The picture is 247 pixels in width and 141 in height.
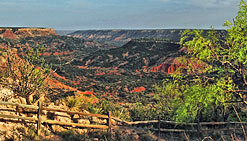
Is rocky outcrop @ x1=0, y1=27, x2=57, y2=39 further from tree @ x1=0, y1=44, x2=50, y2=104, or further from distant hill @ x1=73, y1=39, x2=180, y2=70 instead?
tree @ x1=0, y1=44, x2=50, y2=104

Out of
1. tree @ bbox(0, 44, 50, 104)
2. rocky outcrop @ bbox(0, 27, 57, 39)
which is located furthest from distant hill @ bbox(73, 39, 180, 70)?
tree @ bbox(0, 44, 50, 104)

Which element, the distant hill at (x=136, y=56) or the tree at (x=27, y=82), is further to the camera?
the distant hill at (x=136, y=56)

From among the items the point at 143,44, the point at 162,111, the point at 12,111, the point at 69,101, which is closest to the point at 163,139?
the point at 162,111

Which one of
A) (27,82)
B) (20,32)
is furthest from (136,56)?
(20,32)

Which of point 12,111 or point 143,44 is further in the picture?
point 143,44

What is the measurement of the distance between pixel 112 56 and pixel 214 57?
2906 inches

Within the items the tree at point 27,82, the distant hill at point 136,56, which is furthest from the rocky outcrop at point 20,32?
the tree at point 27,82

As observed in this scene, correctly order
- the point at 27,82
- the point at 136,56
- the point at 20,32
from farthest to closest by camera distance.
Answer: the point at 20,32
the point at 136,56
the point at 27,82

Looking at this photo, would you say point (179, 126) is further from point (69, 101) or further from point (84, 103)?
point (69, 101)

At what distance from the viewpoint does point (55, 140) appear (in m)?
8.01

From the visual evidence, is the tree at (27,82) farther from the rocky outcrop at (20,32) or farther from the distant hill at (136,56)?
the rocky outcrop at (20,32)

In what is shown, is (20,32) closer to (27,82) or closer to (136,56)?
(136,56)

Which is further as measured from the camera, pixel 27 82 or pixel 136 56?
pixel 136 56

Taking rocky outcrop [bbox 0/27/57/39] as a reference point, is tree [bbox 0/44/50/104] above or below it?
below
